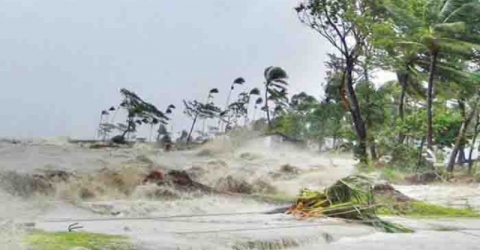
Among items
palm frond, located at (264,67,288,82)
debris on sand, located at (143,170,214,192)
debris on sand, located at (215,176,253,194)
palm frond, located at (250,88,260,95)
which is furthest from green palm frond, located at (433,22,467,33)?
palm frond, located at (250,88,260,95)

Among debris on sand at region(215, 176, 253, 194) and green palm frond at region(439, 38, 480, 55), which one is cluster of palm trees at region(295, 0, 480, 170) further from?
debris on sand at region(215, 176, 253, 194)

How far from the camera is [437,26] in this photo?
20.3 m

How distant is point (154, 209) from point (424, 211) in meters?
6.69

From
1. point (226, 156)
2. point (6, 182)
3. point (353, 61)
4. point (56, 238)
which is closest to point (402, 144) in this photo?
point (353, 61)

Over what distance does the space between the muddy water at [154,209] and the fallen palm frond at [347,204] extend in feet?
1.30

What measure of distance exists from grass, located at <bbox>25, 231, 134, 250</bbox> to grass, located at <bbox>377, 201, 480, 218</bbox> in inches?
309

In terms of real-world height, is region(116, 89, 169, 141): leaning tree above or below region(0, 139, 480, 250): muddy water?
above

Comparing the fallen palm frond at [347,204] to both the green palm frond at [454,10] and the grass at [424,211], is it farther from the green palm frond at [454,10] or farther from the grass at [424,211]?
the green palm frond at [454,10]

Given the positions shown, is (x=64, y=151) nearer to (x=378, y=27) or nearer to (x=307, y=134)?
(x=378, y=27)

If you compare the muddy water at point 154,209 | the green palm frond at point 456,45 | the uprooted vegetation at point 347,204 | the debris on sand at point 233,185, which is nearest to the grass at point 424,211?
the muddy water at point 154,209

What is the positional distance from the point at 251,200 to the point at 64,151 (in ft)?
22.0

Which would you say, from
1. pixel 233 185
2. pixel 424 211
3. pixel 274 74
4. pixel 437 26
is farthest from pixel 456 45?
pixel 274 74

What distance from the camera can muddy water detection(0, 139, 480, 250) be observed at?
771 centimetres

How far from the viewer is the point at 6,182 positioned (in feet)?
35.9
